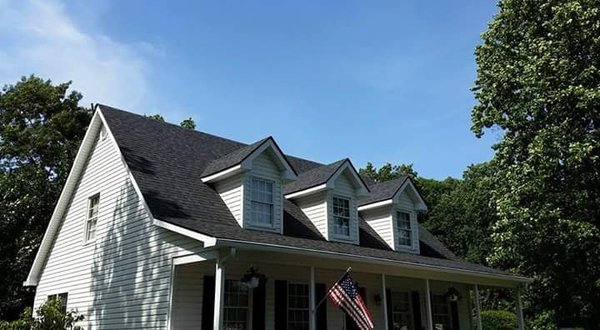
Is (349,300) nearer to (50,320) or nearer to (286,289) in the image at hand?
(286,289)

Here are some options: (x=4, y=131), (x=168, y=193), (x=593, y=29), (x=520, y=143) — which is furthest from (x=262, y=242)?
(x=4, y=131)

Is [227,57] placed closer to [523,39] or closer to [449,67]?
[449,67]

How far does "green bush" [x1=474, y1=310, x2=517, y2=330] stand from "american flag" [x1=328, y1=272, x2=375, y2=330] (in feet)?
56.6

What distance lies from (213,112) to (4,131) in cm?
1498

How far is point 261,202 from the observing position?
12664 mm

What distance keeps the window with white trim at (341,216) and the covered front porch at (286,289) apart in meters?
1.23

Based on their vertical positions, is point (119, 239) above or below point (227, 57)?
below

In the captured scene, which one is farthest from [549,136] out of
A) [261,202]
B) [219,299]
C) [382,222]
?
[219,299]

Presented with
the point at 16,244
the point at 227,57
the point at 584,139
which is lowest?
the point at 16,244

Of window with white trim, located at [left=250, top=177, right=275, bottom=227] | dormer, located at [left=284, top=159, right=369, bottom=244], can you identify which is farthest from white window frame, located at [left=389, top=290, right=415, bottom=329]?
window with white trim, located at [left=250, top=177, right=275, bottom=227]

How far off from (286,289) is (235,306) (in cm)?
147

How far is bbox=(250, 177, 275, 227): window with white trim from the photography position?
12.5 metres

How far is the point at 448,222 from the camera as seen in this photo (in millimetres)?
38062

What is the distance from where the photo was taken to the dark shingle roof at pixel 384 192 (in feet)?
53.2
